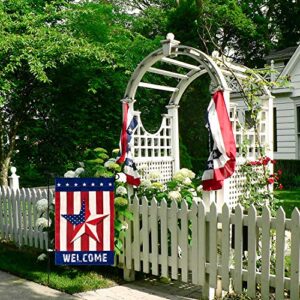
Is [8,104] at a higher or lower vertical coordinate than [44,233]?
higher

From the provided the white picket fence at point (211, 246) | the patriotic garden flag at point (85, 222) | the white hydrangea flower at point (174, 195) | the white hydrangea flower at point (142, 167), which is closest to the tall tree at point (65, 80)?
the white hydrangea flower at point (142, 167)

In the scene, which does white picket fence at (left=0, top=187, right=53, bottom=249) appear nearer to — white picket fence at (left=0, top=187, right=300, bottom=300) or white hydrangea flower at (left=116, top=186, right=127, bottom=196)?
white hydrangea flower at (left=116, top=186, right=127, bottom=196)

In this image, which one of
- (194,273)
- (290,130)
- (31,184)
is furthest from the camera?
(290,130)

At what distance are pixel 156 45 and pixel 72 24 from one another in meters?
2.59

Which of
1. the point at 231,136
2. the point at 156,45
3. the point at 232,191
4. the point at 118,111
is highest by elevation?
the point at 156,45

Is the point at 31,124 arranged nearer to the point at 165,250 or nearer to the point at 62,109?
the point at 62,109

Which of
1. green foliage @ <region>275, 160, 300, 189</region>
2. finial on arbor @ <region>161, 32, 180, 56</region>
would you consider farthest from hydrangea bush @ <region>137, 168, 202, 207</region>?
green foliage @ <region>275, 160, 300, 189</region>

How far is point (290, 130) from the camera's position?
1702 cm

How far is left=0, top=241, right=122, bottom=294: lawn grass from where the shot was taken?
17.0 feet

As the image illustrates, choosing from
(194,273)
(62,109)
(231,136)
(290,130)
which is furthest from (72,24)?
(290,130)

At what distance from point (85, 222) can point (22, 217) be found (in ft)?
8.94

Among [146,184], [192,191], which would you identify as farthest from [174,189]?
[146,184]

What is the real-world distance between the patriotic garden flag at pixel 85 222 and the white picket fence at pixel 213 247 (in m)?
0.64

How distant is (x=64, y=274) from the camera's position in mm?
5613
